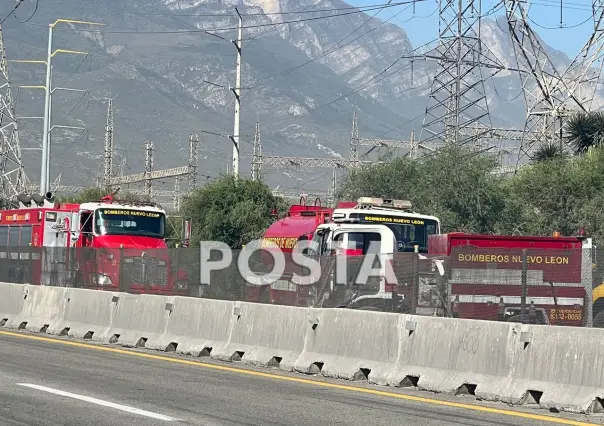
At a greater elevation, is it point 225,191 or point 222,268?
point 225,191

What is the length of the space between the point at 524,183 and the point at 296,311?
29692 mm

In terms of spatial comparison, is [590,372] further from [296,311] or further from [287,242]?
[287,242]

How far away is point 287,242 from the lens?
30.6 metres

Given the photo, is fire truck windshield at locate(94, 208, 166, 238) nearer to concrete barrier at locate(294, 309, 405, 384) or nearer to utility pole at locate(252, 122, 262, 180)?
concrete barrier at locate(294, 309, 405, 384)

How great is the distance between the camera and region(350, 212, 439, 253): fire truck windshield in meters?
25.1

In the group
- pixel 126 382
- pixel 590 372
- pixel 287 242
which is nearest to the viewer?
pixel 590 372

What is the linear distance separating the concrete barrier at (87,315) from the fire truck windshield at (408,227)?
19.7 feet

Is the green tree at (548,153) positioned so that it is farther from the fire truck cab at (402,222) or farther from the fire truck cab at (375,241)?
the fire truck cab at (402,222)

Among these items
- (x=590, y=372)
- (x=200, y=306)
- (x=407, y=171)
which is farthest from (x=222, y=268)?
(x=407, y=171)

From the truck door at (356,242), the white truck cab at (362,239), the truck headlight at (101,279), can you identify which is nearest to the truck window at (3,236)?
the truck headlight at (101,279)

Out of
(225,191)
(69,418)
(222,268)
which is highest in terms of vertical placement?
(225,191)

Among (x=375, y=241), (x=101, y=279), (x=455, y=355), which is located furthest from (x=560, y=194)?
(x=455, y=355)

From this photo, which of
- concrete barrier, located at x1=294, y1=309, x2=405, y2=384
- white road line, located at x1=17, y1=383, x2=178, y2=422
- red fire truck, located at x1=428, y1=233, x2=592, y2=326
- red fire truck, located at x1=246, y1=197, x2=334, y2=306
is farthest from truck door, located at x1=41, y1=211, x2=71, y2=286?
white road line, located at x1=17, y1=383, x2=178, y2=422

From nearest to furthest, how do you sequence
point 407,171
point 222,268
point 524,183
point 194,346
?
point 194,346 < point 222,268 < point 524,183 < point 407,171
